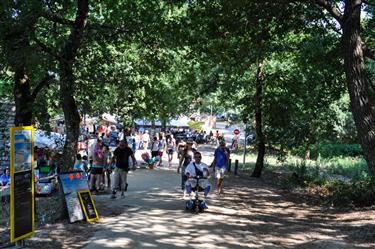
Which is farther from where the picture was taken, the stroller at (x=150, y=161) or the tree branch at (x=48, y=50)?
the stroller at (x=150, y=161)

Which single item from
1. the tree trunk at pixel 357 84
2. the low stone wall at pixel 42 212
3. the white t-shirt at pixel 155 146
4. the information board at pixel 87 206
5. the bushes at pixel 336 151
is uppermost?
the tree trunk at pixel 357 84

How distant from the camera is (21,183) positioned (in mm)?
7621

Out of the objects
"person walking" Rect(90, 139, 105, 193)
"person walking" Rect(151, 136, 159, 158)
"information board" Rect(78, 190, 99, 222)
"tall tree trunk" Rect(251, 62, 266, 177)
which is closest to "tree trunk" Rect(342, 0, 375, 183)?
"information board" Rect(78, 190, 99, 222)

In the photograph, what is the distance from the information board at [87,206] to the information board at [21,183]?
2.31 metres

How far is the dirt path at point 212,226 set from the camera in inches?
327

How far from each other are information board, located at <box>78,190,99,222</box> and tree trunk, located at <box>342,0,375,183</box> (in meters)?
5.98

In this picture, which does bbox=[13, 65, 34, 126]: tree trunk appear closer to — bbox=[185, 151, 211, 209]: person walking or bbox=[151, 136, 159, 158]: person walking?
bbox=[185, 151, 211, 209]: person walking

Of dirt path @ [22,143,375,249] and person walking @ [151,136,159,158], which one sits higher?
person walking @ [151,136,159,158]

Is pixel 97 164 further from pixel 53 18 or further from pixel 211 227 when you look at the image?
pixel 211 227

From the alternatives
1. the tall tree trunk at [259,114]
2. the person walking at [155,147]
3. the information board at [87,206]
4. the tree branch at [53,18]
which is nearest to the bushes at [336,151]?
the tall tree trunk at [259,114]

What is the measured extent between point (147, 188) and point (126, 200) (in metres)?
3.23

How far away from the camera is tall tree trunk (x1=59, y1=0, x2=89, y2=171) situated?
10.1 metres

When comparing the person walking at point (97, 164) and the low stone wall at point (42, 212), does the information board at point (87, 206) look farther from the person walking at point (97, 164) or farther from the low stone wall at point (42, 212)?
the person walking at point (97, 164)

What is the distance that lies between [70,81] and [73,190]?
8.15ft
